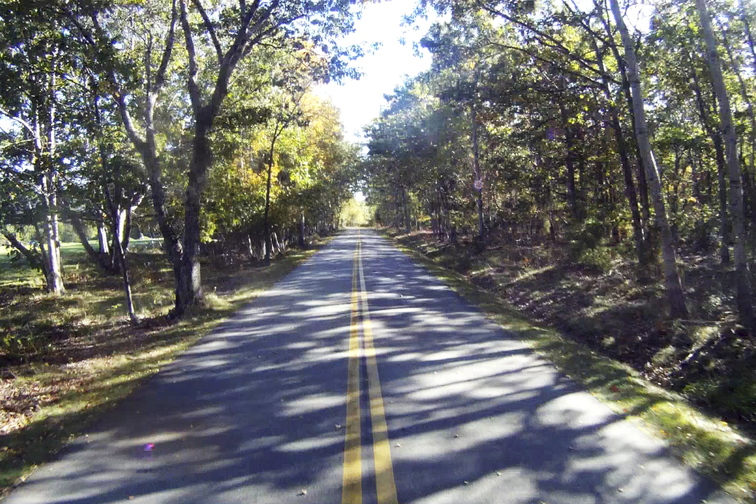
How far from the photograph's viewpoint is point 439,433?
5.32 m

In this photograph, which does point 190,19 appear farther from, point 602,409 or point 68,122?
point 602,409

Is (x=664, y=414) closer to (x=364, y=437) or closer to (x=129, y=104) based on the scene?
(x=364, y=437)

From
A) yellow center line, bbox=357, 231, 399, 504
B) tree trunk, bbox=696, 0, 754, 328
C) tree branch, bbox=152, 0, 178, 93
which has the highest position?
tree branch, bbox=152, 0, 178, 93

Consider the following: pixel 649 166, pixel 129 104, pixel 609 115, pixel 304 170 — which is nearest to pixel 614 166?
pixel 609 115

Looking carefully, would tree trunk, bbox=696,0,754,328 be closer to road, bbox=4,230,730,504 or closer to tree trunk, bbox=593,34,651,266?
road, bbox=4,230,730,504

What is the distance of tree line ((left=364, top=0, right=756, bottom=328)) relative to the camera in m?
10.8

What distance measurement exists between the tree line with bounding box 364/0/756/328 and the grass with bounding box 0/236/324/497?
9.58 meters

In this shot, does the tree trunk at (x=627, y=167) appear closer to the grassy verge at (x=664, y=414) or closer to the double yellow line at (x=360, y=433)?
the grassy verge at (x=664, y=414)

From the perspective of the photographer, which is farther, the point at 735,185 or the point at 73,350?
the point at 73,350

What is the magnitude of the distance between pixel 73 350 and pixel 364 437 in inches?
313

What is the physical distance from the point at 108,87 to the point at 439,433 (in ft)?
32.8

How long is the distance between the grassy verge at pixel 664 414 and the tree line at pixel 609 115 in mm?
2933

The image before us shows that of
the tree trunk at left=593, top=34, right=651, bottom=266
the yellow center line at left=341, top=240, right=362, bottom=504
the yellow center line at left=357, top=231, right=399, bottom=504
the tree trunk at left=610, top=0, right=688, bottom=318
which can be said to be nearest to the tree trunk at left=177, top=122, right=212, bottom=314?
the yellow center line at left=341, top=240, right=362, bottom=504

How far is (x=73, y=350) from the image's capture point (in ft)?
34.9
